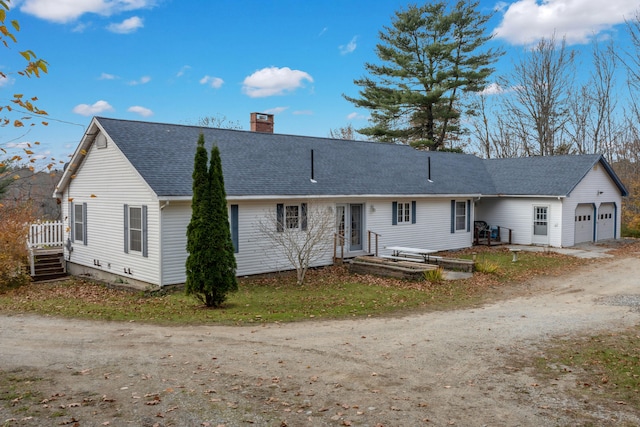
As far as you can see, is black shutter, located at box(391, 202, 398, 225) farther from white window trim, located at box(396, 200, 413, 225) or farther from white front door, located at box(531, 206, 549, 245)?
white front door, located at box(531, 206, 549, 245)

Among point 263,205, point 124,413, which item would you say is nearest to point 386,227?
point 263,205

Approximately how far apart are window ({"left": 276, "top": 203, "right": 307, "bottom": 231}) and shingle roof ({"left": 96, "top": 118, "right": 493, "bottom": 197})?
55cm

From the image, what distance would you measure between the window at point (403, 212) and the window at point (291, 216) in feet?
14.6

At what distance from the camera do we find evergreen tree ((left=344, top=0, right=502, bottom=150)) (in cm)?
3712

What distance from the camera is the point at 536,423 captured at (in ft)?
17.8

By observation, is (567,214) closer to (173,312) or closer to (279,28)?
(279,28)

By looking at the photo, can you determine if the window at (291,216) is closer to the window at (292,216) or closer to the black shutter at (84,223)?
the window at (292,216)

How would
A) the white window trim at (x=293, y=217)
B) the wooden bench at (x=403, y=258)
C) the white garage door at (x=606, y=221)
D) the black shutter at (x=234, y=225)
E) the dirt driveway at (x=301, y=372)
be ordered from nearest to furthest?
the dirt driveway at (x=301, y=372) < the black shutter at (x=234, y=225) < the white window trim at (x=293, y=217) < the wooden bench at (x=403, y=258) < the white garage door at (x=606, y=221)

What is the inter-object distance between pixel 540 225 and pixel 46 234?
22.1 metres

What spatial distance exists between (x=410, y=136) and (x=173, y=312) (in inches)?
1232

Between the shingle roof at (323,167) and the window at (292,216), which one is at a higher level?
the shingle roof at (323,167)

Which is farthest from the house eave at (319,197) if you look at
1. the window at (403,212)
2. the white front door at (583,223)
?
the white front door at (583,223)

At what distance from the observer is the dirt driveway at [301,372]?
18.4 feet

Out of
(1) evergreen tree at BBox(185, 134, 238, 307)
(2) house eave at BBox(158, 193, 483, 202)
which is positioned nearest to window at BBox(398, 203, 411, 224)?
(2) house eave at BBox(158, 193, 483, 202)
